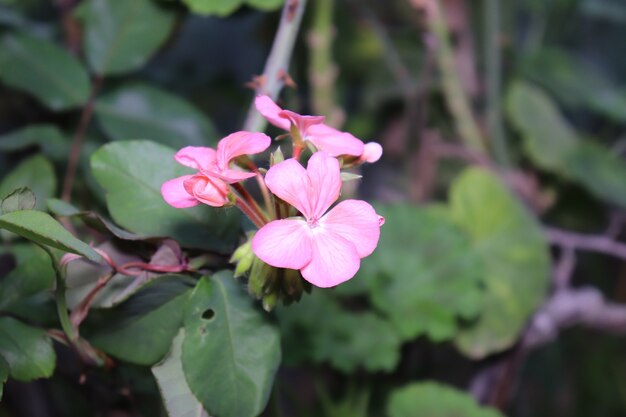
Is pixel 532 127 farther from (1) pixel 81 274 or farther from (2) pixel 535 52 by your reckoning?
(1) pixel 81 274

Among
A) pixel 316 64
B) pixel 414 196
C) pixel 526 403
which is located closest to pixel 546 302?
pixel 414 196

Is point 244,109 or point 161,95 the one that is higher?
point 161,95

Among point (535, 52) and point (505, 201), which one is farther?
point (535, 52)

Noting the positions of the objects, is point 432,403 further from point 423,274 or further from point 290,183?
point 290,183

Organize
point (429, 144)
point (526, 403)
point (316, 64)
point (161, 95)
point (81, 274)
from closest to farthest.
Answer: point (81, 274) → point (161, 95) → point (316, 64) → point (429, 144) → point (526, 403)

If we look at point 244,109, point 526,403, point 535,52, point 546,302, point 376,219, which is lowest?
point 526,403

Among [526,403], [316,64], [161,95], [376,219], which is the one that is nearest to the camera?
[376,219]
